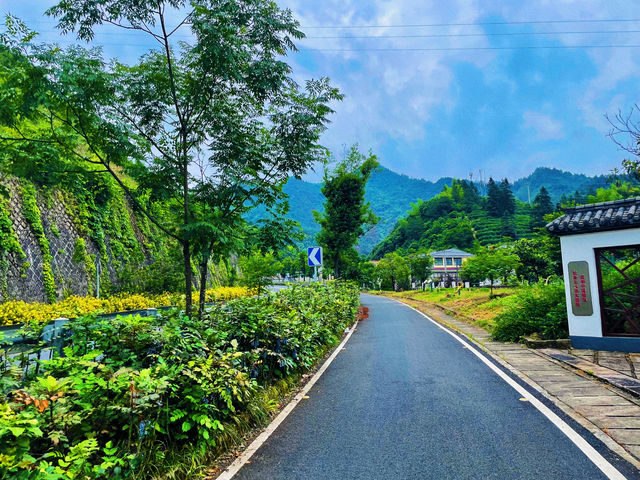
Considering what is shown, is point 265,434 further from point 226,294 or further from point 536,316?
point 226,294

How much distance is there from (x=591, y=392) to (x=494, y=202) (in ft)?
297

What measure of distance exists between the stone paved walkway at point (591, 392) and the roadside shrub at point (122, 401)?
3832 mm

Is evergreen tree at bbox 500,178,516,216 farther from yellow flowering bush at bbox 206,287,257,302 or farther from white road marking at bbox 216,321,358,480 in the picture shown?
white road marking at bbox 216,321,358,480

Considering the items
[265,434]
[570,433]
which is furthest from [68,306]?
[570,433]

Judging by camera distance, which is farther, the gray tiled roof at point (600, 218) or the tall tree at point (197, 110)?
the gray tiled roof at point (600, 218)

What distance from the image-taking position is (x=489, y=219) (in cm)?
8538

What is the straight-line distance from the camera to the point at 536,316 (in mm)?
10102

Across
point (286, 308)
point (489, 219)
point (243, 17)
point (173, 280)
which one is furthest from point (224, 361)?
point (489, 219)

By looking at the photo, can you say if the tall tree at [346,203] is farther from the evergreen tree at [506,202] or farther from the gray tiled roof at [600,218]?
the evergreen tree at [506,202]

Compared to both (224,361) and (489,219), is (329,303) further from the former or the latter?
(489,219)

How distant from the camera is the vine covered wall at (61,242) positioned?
12594 mm

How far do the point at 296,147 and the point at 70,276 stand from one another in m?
13.5

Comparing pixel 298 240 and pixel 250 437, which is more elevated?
pixel 298 240

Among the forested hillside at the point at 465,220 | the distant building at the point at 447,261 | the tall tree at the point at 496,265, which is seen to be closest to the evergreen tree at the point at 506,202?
the forested hillside at the point at 465,220
